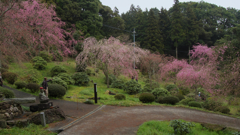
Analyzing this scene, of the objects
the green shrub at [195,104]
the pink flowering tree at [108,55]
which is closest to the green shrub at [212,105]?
the green shrub at [195,104]

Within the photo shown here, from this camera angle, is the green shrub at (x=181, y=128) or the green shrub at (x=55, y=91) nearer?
the green shrub at (x=181, y=128)

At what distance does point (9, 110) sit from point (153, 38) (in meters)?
35.6

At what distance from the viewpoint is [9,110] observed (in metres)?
7.63

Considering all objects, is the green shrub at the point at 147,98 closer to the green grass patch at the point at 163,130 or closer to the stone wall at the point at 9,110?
the green grass patch at the point at 163,130

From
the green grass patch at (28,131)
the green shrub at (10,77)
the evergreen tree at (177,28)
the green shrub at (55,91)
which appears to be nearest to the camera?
the green grass patch at (28,131)

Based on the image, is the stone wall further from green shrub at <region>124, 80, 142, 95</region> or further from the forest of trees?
the forest of trees

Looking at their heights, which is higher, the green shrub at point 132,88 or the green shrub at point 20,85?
the green shrub at point 20,85

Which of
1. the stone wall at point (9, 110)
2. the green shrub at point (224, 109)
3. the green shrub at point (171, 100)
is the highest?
the stone wall at point (9, 110)

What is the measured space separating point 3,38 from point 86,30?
26.0 meters

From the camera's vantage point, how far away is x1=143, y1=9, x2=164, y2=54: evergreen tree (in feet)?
126

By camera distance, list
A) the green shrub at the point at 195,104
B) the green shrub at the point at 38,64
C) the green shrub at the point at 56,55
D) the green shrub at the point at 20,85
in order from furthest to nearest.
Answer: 1. the green shrub at the point at 38,64
2. the green shrub at the point at 20,85
3. the green shrub at the point at 195,104
4. the green shrub at the point at 56,55

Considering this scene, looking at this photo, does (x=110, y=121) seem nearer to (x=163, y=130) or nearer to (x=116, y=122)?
(x=116, y=122)

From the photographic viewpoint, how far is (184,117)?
9.55 m

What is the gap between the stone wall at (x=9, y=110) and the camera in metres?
7.25
